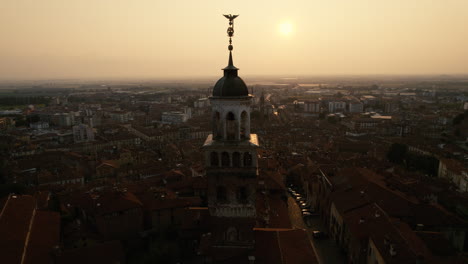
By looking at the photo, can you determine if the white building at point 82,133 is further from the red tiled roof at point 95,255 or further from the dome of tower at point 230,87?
the dome of tower at point 230,87

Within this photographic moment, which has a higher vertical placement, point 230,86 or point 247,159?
point 230,86

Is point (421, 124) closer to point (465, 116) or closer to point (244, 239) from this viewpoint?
point (465, 116)

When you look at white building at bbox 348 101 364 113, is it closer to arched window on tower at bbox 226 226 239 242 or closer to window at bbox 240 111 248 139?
window at bbox 240 111 248 139

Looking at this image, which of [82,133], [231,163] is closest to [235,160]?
[231,163]

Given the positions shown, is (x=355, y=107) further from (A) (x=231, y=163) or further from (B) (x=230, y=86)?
(A) (x=231, y=163)

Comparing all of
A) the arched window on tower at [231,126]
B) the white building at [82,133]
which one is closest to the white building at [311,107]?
the white building at [82,133]

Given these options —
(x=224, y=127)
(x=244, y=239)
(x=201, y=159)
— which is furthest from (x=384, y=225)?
(x=201, y=159)

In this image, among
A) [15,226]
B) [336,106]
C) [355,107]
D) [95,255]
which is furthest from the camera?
[336,106]
